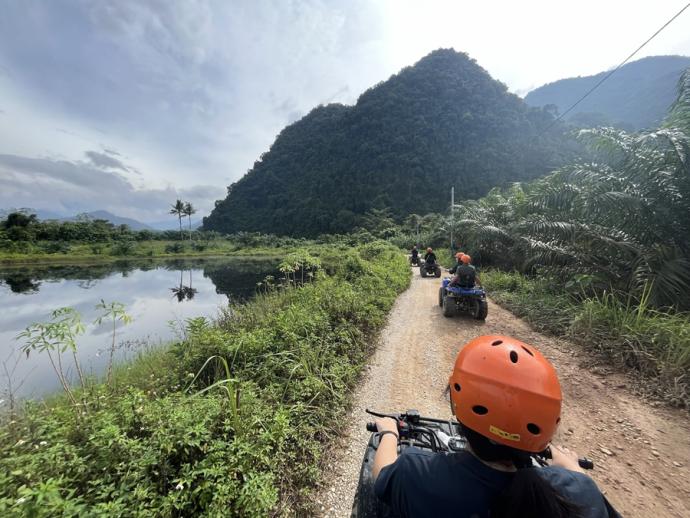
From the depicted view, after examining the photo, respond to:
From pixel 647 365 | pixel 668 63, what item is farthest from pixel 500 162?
pixel 668 63

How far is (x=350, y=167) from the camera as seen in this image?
217 feet

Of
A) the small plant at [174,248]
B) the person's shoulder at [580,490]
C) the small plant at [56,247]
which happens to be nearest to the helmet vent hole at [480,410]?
the person's shoulder at [580,490]

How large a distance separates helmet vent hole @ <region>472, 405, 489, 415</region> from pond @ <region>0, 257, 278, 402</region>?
4.85 meters

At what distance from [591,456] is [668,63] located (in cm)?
12348

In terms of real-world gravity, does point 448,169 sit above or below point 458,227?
above

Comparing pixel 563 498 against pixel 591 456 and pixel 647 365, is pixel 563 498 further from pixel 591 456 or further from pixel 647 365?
pixel 647 365

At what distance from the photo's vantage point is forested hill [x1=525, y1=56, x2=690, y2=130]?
1641 inches

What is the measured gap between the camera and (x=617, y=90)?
7419 cm

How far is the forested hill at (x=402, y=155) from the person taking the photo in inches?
1788

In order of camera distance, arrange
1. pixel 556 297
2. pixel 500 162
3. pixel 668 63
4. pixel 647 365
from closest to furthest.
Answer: pixel 647 365 < pixel 556 297 < pixel 500 162 < pixel 668 63

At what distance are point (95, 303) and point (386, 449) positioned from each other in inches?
828

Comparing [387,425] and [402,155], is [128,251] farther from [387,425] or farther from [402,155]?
[387,425]

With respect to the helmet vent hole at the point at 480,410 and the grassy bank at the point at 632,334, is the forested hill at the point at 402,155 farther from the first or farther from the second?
the helmet vent hole at the point at 480,410

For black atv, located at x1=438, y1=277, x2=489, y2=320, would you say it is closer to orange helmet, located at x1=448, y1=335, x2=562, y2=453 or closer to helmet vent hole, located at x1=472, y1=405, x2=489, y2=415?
orange helmet, located at x1=448, y1=335, x2=562, y2=453
